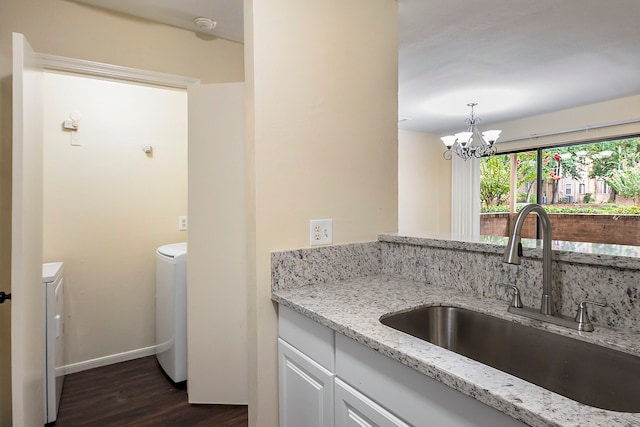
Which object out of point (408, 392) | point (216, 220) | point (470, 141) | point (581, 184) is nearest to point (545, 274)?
point (408, 392)

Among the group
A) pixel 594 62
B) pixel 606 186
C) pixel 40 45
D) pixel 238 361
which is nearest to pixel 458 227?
pixel 606 186

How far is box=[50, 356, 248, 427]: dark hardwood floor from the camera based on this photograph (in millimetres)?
2125

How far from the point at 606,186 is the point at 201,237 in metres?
4.66

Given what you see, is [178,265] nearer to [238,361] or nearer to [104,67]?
[238,361]

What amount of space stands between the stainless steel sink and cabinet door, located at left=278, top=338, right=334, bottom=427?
30cm

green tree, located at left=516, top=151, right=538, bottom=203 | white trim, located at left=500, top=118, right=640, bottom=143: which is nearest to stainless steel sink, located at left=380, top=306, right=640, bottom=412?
white trim, located at left=500, top=118, right=640, bottom=143

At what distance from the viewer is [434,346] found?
90 centimetres

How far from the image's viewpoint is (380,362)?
3.17ft

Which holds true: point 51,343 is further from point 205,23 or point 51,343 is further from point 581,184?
point 581,184

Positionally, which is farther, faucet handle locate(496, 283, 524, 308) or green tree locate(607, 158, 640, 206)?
green tree locate(607, 158, 640, 206)

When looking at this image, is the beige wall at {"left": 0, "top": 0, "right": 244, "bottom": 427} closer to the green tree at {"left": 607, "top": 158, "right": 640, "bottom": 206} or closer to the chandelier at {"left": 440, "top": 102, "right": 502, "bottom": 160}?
the chandelier at {"left": 440, "top": 102, "right": 502, "bottom": 160}

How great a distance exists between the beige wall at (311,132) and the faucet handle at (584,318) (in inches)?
34.5

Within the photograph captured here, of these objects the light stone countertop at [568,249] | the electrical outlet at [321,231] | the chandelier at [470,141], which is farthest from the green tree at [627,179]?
the electrical outlet at [321,231]

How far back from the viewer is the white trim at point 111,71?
1992 mm
